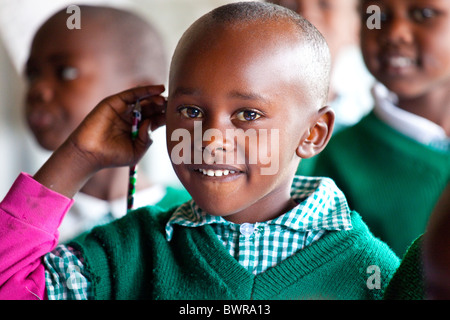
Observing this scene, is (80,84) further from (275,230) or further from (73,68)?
(275,230)

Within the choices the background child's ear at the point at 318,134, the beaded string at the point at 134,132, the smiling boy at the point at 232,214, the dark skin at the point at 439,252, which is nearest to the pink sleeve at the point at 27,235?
the smiling boy at the point at 232,214

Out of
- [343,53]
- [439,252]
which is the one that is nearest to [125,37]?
[343,53]

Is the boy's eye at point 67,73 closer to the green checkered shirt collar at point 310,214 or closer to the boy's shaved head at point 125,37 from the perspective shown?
the boy's shaved head at point 125,37

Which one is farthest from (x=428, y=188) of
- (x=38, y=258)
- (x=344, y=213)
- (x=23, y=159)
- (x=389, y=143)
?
(x=23, y=159)

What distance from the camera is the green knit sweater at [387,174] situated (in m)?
1.25

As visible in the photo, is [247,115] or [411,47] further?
[411,47]

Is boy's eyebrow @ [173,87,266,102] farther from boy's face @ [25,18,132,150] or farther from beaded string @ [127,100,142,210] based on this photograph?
boy's face @ [25,18,132,150]

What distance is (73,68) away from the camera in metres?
1.43

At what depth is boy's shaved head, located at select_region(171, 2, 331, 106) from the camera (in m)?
0.79

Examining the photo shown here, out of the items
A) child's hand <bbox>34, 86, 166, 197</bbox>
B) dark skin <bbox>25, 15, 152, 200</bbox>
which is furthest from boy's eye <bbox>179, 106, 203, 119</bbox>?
dark skin <bbox>25, 15, 152, 200</bbox>

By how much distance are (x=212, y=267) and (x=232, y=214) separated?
83 millimetres

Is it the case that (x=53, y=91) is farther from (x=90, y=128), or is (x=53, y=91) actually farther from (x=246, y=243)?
(x=246, y=243)

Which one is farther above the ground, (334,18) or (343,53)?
(334,18)

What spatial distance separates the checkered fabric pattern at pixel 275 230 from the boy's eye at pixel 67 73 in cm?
69
